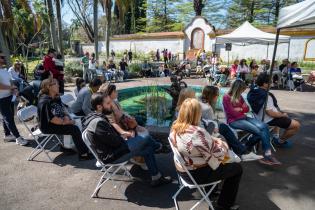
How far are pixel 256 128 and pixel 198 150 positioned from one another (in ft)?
6.80

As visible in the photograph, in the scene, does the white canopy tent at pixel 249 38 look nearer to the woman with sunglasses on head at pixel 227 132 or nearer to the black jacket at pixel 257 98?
the black jacket at pixel 257 98

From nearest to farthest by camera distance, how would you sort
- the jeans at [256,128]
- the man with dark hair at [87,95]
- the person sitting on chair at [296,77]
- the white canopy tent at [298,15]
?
1. the white canopy tent at [298,15]
2. the jeans at [256,128]
3. the man with dark hair at [87,95]
4. the person sitting on chair at [296,77]

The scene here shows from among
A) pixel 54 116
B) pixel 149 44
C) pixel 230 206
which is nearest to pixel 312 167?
pixel 230 206

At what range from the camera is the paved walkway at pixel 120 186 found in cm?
362

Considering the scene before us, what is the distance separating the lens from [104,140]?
356cm

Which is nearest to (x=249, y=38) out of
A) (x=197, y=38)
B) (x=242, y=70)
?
(x=242, y=70)

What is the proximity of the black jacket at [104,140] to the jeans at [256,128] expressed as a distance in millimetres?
2090

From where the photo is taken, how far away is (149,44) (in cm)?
3278

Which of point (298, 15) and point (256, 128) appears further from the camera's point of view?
point (256, 128)

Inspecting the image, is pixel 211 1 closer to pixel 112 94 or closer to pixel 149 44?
pixel 149 44

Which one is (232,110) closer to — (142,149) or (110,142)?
(142,149)

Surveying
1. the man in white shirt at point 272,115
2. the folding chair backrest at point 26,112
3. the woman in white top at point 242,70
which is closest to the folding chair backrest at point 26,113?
the folding chair backrest at point 26,112

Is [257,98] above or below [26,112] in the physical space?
above

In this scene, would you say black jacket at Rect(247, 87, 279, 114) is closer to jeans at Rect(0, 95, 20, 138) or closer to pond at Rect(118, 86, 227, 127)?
pond at Rect(118, 86, 227, 127)
